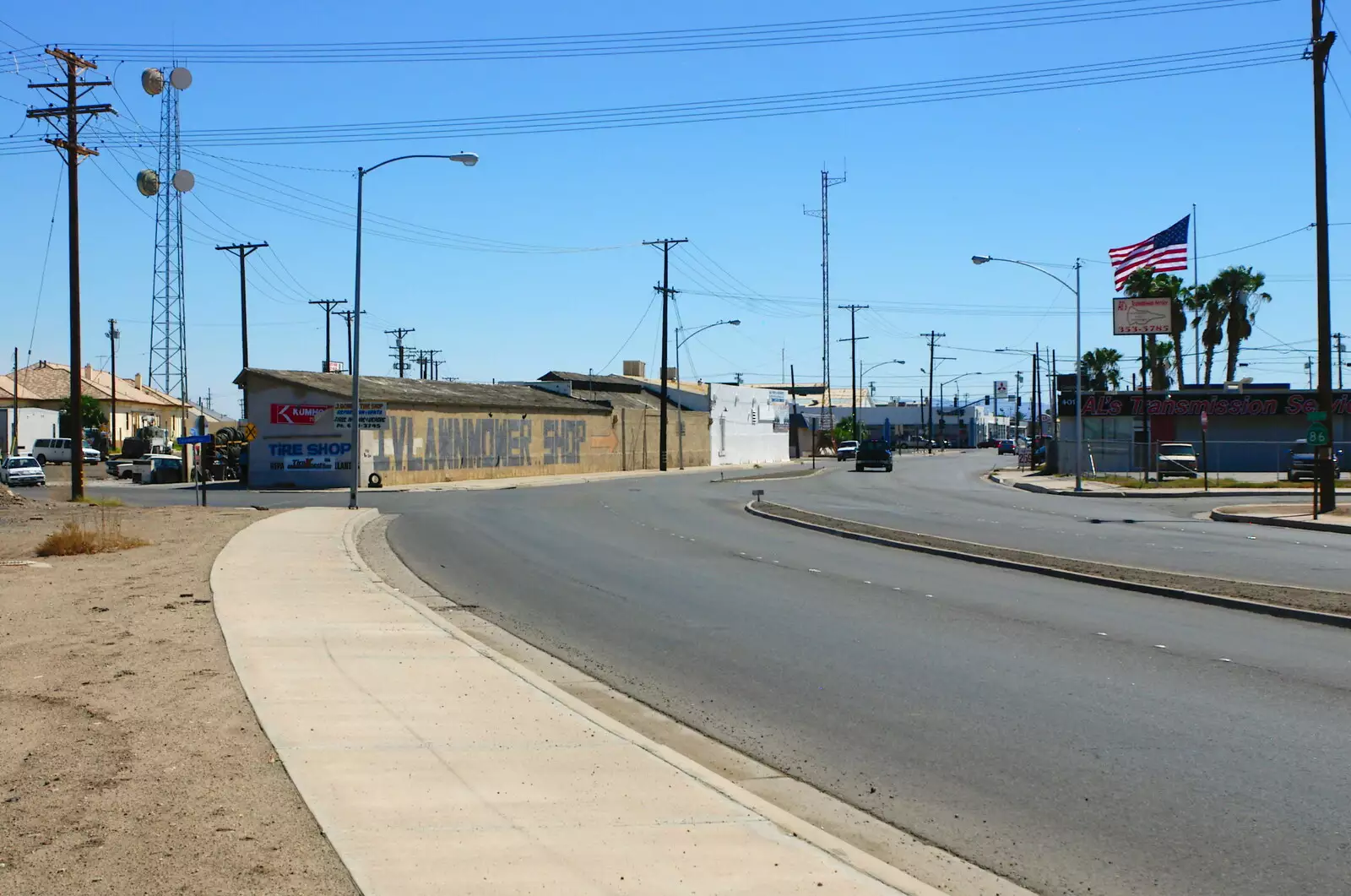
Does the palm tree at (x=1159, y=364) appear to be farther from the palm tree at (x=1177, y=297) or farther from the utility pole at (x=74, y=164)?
the utility pole at (x=74, y=164)

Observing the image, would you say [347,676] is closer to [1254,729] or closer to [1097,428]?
[1254,729]

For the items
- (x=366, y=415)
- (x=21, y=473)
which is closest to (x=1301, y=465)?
(x=366, y=415)

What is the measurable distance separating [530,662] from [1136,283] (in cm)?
6686

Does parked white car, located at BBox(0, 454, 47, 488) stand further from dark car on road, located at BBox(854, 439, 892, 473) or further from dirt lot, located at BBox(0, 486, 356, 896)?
dirt lot, located at BBox(0, 486, 356, 896)

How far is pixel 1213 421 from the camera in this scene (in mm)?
65188

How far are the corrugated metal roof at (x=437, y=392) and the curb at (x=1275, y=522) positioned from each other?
114 ft

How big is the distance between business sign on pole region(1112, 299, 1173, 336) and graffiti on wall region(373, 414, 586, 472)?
30.7 meters

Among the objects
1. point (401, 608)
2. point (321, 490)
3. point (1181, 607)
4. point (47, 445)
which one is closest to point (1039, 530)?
point (1181, 607)

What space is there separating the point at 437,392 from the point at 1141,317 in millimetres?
33587

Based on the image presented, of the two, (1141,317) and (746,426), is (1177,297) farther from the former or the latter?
(746,426)

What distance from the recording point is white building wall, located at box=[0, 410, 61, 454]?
3553 inches

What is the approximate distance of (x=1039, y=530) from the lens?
1039 inches

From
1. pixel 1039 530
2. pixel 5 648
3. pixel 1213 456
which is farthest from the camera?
pixel 1213 456

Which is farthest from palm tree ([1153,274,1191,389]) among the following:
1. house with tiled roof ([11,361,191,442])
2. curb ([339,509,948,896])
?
house with tiled roof ([11,361,191,442])
